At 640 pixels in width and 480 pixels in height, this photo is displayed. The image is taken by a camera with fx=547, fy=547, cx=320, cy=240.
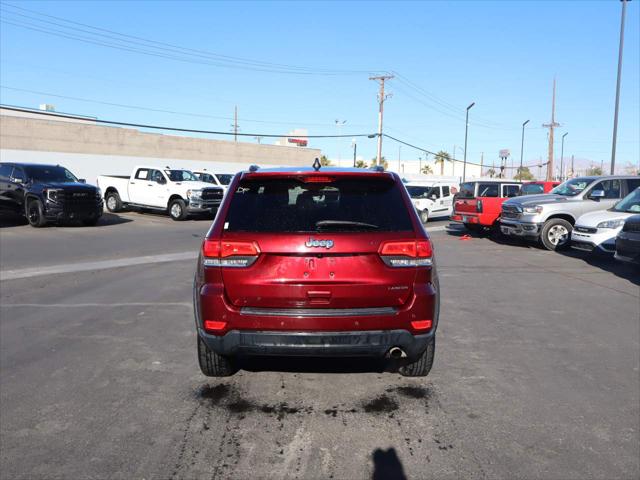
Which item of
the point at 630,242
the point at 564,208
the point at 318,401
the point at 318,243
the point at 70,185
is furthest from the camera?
the point at 70,185

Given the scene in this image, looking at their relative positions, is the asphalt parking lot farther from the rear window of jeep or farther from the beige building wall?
the beige building wall

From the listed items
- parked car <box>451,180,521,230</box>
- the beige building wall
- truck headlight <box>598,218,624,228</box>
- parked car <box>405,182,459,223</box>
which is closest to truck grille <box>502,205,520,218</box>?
parked car <box>451,180,521,230</box>

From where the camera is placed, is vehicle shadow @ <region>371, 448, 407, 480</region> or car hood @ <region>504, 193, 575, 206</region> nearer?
vehicle shadow @ <region>371, 448, 407, 480</region>

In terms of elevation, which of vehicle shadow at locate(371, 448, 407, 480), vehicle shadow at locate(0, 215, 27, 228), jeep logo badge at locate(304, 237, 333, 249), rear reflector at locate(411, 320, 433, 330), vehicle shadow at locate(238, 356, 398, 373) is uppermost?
jeep logo badge at locate(304, 237, 333, 249)

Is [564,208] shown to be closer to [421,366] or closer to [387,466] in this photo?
[421,366]

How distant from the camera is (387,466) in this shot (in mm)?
3322

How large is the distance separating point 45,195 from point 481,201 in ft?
45.8

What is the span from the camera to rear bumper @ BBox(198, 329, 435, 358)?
3828mm

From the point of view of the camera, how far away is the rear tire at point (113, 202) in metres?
24.9

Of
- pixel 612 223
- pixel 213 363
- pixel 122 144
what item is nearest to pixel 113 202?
pixel 122 144

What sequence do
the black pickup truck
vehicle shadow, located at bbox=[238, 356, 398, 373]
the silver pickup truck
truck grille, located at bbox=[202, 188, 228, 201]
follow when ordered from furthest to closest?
truck grille, located at bbox=[202, 188, 228, 201] < the black pickup truck < the silver pickup truck < vehicle shadow, located at bbox=[238, 356, 398, 373]

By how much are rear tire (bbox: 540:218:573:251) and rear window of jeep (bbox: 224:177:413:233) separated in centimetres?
1149

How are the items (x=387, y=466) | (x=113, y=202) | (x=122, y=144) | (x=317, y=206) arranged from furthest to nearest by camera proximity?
1. (x=122, y=144)
2. (x=113, y=202)
3. (x=317, y=206)
4. (x=387, y=466)

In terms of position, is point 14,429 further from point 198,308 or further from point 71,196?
point 71,196
